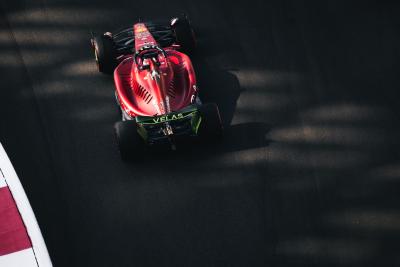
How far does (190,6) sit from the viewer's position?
350 inches

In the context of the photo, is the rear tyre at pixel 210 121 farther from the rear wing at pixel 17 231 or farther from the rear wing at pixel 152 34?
the rear wing at pixel 17 231

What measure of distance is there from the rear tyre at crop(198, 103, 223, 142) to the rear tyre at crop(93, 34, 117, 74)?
163cm

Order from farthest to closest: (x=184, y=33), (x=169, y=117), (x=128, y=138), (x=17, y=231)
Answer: (x=184, y=33)
(x=128, y=138)
(x=169, y=117)
(x=17, y=231)

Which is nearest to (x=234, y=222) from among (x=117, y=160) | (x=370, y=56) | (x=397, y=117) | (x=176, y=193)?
(x=176, y=193)

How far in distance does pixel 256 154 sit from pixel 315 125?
2.93 ft

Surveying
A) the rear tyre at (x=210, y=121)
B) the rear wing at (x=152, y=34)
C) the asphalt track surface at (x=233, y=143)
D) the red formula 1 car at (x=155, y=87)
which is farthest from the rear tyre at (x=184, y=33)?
the rear tyre at (x=210, y=121)

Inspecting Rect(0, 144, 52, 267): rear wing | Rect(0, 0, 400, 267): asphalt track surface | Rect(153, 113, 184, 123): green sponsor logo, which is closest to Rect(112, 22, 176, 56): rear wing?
Rect(0, 0, 400, 267): asphalt track surface

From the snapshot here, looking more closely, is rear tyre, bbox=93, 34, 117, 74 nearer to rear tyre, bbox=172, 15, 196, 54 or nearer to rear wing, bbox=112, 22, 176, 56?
rear wing, bbox=112, 22, 176, 56

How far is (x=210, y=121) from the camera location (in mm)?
6895

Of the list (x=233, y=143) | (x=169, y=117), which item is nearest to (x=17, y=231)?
(x=169, y=117)

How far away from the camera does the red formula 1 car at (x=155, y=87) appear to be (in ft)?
22.2

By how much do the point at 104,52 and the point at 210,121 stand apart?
72.2 inches

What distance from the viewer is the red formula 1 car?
676 centimetres

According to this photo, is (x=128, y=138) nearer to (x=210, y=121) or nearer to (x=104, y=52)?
(x=210, y=121)
